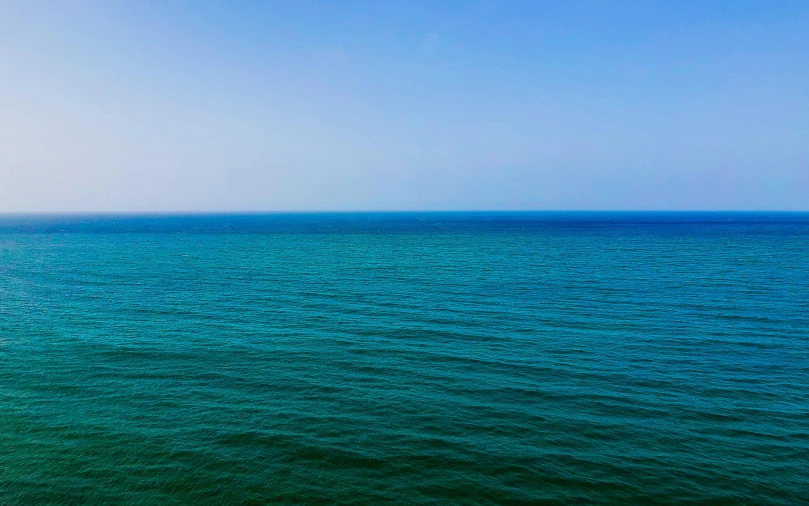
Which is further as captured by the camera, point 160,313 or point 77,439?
point 160,313

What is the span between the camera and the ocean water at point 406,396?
22906 millimetres

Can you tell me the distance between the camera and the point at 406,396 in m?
32.2

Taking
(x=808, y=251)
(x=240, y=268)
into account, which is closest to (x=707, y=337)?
(x=240, y=268)

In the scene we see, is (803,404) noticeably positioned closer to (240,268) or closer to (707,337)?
(707,337)

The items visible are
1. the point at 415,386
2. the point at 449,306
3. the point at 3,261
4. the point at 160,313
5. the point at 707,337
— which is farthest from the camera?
the point at 3,261

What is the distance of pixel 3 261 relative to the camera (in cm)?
10550

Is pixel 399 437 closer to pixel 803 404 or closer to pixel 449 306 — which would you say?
pixel 803 404

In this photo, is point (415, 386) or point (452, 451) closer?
point (452, 451)

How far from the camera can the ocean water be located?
902 inches

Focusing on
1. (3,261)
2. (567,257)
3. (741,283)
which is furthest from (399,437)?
(3,261)

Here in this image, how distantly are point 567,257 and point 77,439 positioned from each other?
340 ft

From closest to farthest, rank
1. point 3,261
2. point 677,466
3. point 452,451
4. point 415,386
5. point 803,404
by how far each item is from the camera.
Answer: point 677,466 < point 452,451 < point 803,404 < point 415,386 < point 3,261

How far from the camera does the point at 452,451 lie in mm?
25422

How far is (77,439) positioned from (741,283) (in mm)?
87341
